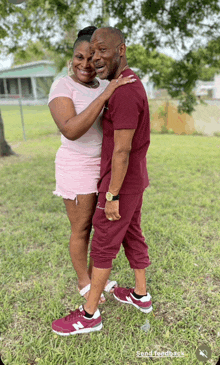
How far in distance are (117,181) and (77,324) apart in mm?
1097

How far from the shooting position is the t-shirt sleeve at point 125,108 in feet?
5.41

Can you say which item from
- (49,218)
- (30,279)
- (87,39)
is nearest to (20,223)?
(49,218)

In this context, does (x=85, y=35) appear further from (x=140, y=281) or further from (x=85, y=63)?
(x=140, y=281)

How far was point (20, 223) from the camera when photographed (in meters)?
3.95

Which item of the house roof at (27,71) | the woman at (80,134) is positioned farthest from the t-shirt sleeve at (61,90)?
the house roof at (27,71)

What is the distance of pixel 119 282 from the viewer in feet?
8.84

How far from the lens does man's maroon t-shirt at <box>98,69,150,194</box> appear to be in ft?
5.44

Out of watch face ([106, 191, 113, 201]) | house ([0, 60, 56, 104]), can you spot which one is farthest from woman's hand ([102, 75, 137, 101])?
house ([0, 60, 56, 104])

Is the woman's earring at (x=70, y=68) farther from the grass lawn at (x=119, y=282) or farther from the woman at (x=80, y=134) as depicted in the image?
the grass lawn at (x=119, y=282)

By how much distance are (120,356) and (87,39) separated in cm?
210

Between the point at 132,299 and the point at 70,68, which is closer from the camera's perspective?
the point at 70,68

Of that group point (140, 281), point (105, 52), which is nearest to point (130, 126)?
point (105, 52)

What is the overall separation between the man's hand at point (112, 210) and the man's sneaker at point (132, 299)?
835mm

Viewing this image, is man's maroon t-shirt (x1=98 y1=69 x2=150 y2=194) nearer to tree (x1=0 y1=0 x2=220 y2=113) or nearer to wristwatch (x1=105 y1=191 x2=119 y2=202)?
wristwatch (x1=105 y1=191 x2=119 y2=202)
